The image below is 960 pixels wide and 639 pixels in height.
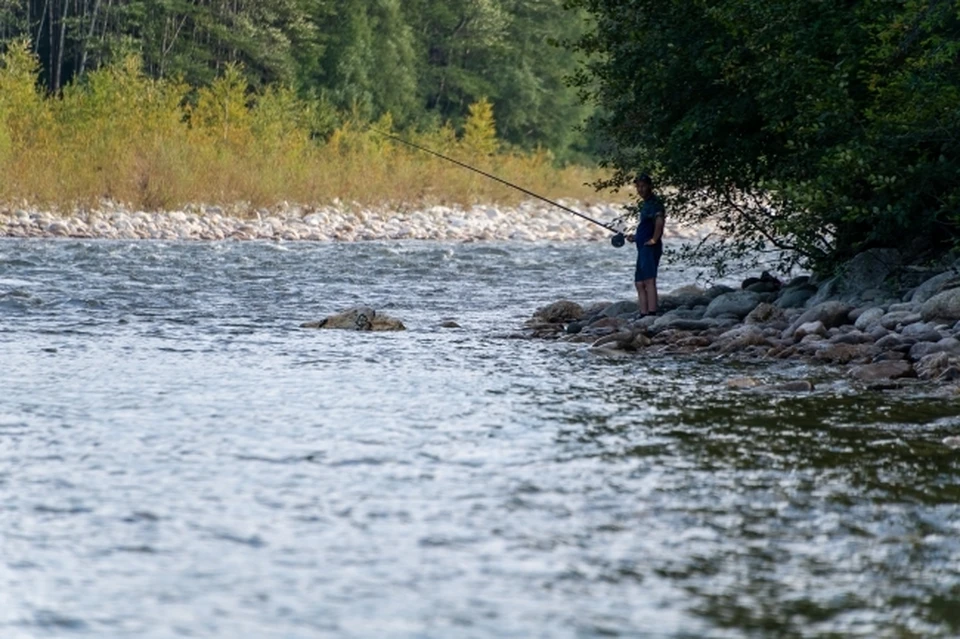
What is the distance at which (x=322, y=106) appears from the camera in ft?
168

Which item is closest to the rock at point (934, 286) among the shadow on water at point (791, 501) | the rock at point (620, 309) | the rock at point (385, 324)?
the rock at point (620, 309)

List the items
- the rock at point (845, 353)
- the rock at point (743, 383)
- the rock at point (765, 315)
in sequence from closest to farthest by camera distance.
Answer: the rock at point (743, 383)
the rock at point (845, 353)
the rock at point (765, 315)

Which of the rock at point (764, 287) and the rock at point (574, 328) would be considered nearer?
the rock at point (574, 328)

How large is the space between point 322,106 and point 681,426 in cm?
4254

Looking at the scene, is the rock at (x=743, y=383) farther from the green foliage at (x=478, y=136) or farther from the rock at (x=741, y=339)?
the green foliage at (x=478, y=136)

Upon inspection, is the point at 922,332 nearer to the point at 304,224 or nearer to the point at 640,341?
the point at 640,341

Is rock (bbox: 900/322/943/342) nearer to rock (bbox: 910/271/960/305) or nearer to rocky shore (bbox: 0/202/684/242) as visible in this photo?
rock (bbox: 910/271/960/305)

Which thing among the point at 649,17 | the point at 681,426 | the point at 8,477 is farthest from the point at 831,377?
the point at 8,477

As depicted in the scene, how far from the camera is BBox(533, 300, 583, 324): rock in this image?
54.3 feet

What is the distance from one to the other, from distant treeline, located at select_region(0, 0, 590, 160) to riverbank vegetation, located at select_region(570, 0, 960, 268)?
84.0 ft

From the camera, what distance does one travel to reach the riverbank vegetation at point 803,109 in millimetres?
13414

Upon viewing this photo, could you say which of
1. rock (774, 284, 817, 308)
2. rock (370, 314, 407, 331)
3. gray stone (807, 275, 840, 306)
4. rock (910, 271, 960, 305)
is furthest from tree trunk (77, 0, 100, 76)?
rock (910, 271, 960, 305)

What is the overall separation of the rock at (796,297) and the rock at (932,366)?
4055 mm

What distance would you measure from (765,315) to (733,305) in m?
0.70
